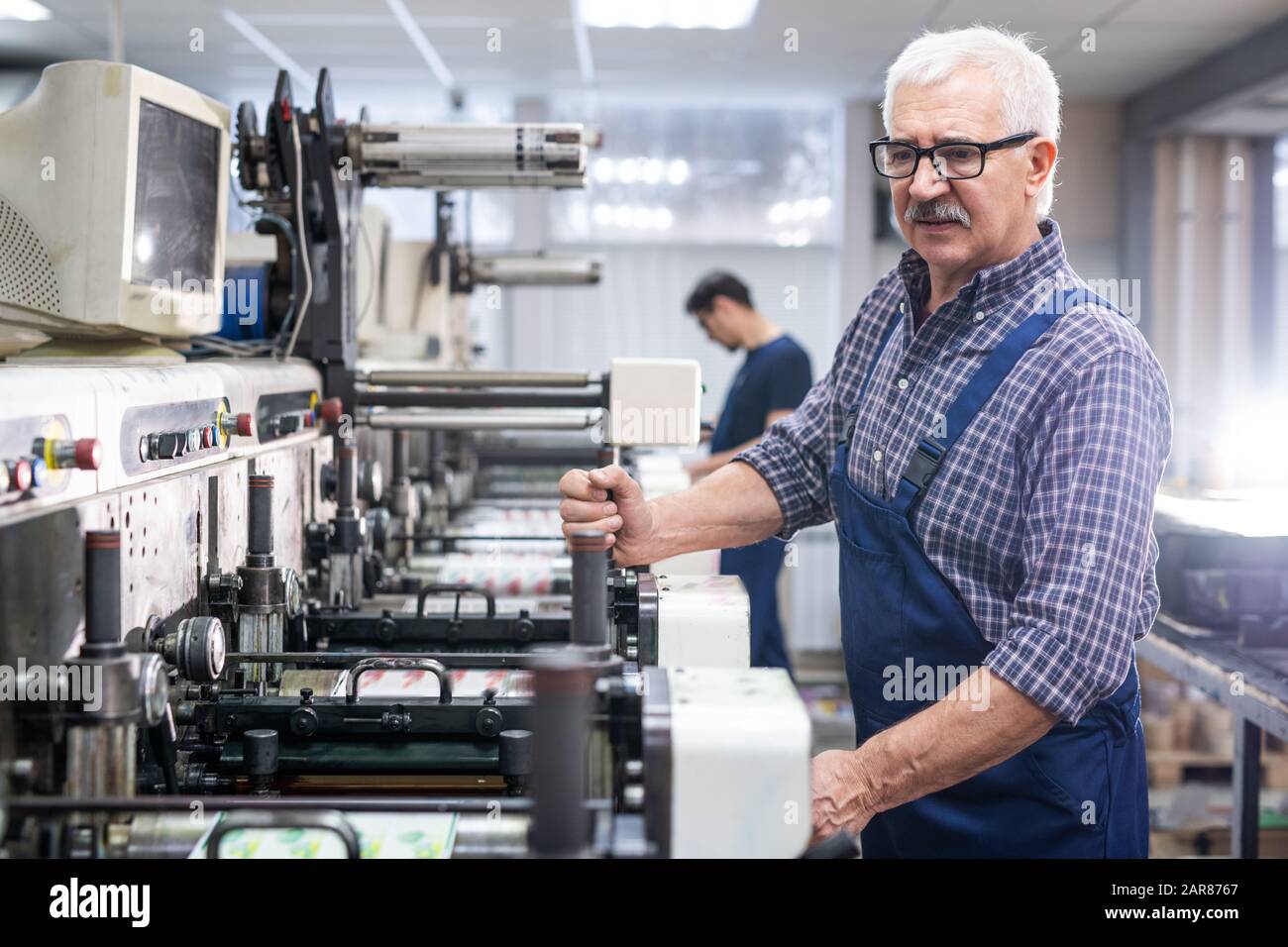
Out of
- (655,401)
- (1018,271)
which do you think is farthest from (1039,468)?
(655,401)

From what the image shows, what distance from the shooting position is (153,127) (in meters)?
1.57

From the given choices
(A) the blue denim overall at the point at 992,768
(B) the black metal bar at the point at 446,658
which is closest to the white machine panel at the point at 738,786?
(B) the black metal bar at the point at 446,658

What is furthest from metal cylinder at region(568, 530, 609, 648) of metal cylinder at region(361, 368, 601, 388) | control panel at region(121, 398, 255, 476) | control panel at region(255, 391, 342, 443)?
metal cylinder at region(361, 368, 601, 388)

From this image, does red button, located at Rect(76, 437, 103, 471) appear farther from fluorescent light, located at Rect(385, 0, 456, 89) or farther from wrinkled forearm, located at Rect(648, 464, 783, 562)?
fluorescent light, located at Rect(385, 0, 456, 89)

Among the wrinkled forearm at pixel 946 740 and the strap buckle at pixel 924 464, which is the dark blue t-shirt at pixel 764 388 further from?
the wrinkled forearm at pixel 946 740

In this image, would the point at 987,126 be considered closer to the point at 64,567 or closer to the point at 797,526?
the point at 797,526

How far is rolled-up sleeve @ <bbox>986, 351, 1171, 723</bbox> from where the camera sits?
3.85ft

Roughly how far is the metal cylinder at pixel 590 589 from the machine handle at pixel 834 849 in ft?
0.82

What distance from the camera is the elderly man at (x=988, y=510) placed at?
46.5 inches

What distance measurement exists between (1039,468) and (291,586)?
0.92 m

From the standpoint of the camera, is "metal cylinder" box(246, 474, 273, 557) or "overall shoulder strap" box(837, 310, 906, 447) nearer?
"metal cylinder" box(246, 474, 273, 557)

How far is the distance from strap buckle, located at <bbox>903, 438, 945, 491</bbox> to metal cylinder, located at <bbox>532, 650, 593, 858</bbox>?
27.3 inches

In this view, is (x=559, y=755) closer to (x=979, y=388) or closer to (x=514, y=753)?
(x=514, y=753)

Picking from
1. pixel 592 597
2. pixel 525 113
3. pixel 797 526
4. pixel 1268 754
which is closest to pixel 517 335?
pixel 525 113
